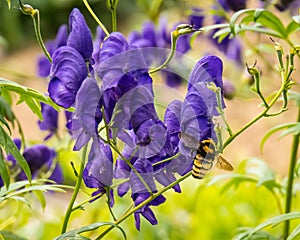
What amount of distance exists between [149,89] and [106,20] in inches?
250

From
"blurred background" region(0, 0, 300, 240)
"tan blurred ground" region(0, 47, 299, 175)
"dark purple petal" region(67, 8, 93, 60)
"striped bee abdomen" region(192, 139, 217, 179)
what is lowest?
"tan blurred ground" region(0, 47, 299, 175)

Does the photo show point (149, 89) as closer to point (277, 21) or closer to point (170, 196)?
point (277, 21)

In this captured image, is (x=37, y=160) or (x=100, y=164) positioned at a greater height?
(x=100, y=164)

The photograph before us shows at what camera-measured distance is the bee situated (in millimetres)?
982

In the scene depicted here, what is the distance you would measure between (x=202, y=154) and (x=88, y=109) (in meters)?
0.17

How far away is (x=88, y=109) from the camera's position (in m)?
0.95

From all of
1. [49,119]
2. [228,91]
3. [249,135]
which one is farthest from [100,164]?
[249,135]

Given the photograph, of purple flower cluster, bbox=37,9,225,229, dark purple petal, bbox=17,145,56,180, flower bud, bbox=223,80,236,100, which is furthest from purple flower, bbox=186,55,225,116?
flower bud, bbox=223,80,236,100

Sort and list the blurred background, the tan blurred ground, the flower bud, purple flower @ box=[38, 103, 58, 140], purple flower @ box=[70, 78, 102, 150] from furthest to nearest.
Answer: the tan blurred ground
the blurred background
the flower bud
purple flower @ box=[38, 103, 58, 140]
purple flower @ box=[70, 78, 102, 150]

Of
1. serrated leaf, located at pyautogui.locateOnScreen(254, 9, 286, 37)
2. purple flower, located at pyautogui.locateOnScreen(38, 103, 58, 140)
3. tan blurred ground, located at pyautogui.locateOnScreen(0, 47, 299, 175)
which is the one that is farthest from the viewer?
tan blurred ground, located at pyautogui.locateOnScreen(0, 47, 299, 175)

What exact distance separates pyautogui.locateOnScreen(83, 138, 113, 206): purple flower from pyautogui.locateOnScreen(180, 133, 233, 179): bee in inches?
4.2

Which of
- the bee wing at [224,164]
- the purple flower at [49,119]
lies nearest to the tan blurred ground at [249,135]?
the purple flower at [49,119]

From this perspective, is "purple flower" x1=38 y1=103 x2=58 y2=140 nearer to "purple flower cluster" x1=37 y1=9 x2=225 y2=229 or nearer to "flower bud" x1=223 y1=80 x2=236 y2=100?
"flower bud" x1=223 y1=80 x2=236 y2=100

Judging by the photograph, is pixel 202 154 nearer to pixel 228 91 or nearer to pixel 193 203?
pixel 228 91
